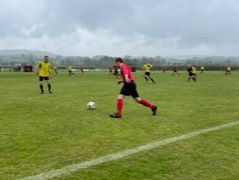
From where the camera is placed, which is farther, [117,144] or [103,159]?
[117,144]

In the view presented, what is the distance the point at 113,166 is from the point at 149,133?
242cm

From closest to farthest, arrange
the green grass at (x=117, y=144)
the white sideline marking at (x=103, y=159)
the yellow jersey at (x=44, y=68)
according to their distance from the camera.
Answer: the white sideline marking at (x=103, y=159), the green grass at (x=117, y=144), the yellow jersey at (x=44, y=68)

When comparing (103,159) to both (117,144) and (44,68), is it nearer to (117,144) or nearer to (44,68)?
(117,144)

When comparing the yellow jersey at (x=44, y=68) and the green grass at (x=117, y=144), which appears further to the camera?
the yellow jersey at (x=44, y=68)

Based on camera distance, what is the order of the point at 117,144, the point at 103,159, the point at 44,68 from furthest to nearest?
the point at 44,68 < the point at 117,144 < the point at 103,159

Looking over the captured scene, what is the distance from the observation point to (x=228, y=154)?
18.2 feet

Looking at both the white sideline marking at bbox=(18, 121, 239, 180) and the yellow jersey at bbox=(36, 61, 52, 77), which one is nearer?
the white sideline marking at bbox=(18, 121, 239, 180)

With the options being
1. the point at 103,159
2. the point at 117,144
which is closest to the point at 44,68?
the point at 117,144

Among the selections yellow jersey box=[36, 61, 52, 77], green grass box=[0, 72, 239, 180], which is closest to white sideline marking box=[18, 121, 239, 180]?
green grass box=[0, 72, 239, 180]

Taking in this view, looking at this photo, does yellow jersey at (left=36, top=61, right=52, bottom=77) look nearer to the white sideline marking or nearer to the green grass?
the green grass

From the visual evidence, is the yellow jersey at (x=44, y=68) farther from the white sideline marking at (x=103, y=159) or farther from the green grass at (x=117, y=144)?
the white sideline marking at (x=103, y=159)

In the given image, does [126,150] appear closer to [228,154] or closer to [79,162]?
[79,162]

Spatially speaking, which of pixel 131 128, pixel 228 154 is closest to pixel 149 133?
pixel 131 128

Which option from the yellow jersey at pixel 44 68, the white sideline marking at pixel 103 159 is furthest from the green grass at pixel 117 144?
the yellow jersey at pixel 44 68
